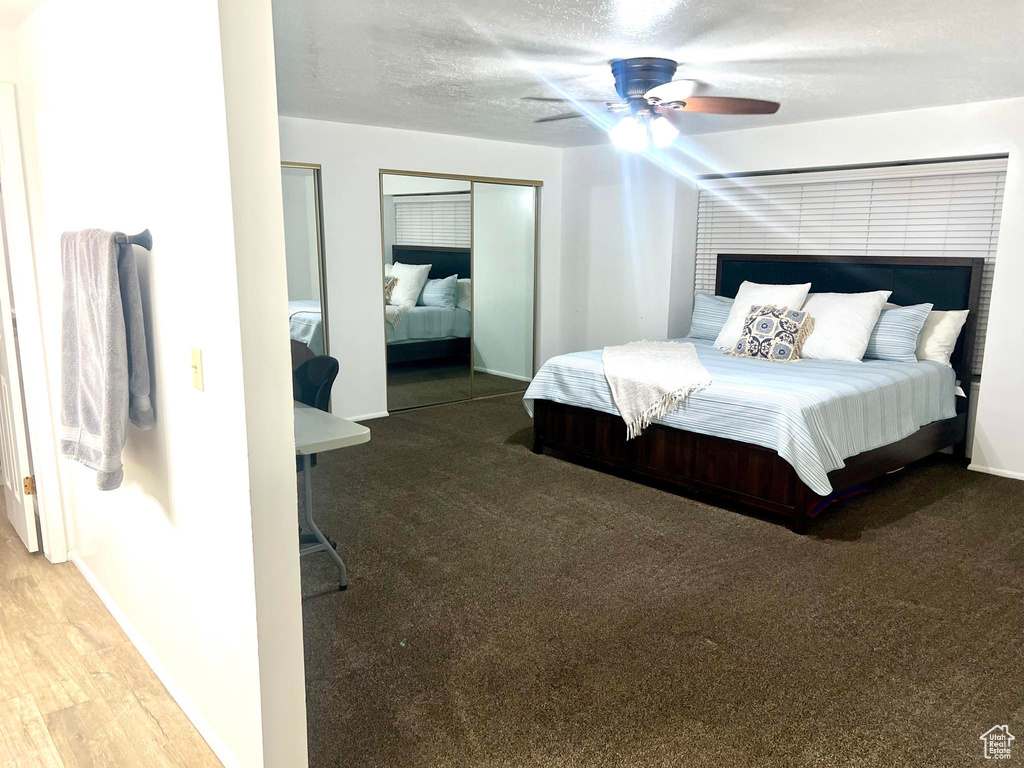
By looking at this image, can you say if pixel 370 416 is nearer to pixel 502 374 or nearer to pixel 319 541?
pixel 502 374

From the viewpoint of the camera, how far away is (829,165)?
16.3 ft

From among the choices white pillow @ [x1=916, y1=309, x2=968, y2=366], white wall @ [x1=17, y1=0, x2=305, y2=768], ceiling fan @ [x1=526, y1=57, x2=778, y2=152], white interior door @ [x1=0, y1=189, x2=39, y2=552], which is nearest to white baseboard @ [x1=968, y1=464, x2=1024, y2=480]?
white pillow @ [x1=916, y1=309, x2=968, y2=366]

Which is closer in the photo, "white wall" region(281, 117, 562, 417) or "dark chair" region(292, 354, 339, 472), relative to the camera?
"dark chair" region(292, 354, 339, 472)

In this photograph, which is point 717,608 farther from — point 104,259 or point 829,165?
point 829,165

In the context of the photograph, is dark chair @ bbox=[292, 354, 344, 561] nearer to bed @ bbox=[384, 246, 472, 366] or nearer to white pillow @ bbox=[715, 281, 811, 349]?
bed @ bbox=[384, 246, 472, 366]

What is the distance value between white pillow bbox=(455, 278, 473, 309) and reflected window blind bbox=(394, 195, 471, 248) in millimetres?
298

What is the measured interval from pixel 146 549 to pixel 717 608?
6.69 feet

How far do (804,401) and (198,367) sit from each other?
278cm

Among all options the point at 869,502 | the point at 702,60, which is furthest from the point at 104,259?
the point at 869,502

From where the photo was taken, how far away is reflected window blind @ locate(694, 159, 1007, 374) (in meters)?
4.57

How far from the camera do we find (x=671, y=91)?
11.6 ft

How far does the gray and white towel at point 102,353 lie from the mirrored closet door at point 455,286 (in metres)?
3.54

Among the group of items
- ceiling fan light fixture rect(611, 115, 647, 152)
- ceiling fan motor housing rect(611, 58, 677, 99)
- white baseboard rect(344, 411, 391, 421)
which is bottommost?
white baseboard rect(344, 411, 391, 421)

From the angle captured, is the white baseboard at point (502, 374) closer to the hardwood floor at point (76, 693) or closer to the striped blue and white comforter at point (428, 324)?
the striped blue and white comforter at point (428, 324)
